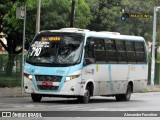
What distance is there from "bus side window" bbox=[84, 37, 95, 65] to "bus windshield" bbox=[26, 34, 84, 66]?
402 millimetres

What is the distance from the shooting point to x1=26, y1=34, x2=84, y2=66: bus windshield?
22.5 metres

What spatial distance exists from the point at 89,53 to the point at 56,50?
4.96 feet

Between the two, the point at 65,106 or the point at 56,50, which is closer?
the point at 65,106

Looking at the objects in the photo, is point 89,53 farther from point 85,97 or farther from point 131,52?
point 131,52

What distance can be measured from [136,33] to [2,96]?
115 ft

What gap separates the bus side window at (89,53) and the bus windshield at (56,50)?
15.8 inches

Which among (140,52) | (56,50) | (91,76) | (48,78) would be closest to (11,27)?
(140,52)

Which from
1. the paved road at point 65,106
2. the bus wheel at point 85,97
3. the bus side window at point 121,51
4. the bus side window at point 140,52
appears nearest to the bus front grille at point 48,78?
the paved road at point 65,106

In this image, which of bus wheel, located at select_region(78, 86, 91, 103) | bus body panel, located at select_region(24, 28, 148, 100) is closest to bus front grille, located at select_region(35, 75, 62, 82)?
bus body panel, located at select_region(24, 28, 148, 100)

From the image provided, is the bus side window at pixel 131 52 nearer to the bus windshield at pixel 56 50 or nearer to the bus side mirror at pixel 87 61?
the bus side mirror at pixel 87 61

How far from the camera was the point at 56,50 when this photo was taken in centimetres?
2269

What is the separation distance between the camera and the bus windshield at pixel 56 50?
2245cm

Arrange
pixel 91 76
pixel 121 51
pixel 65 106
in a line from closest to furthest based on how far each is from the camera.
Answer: pixel 65 106
pixel 91 76
pixel 121 51

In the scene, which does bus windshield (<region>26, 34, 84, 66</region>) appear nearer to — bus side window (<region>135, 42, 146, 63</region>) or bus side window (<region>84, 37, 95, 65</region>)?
bus side window (<region>84, 37, 95, 65</region>)
